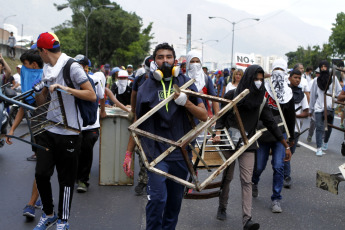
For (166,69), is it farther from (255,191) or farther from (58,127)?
(255,191)

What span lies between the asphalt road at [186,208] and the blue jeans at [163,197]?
1316 millimetres

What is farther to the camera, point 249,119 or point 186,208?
point 186,208

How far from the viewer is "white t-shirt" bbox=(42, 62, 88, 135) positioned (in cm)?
425

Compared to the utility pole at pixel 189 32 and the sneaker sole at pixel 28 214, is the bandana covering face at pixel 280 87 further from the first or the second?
the utility pole at pixel 189 32

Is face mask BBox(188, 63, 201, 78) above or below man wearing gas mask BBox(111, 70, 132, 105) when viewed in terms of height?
above

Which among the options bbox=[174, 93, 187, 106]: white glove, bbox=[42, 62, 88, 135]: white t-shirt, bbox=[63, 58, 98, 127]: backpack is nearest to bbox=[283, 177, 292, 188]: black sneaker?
bbox=[63, 58, 98, 127]: backpack

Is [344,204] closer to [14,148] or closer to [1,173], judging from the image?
[1,173]

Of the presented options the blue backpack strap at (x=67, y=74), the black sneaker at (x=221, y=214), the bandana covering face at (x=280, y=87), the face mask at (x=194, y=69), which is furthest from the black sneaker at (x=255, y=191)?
the blue backpack strap at (x=67, y=74)

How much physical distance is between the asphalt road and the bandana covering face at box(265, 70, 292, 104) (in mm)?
1471

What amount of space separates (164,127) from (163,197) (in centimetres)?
57

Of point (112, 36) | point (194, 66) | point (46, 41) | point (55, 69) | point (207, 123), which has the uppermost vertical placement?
point (112, 36)

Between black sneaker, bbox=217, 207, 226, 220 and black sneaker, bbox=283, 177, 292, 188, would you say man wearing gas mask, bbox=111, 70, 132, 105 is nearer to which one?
black sneaker, bbox=283, 177, 292, 188

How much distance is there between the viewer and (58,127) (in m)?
4.34

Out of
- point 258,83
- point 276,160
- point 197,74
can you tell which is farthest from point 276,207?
point 197,74
